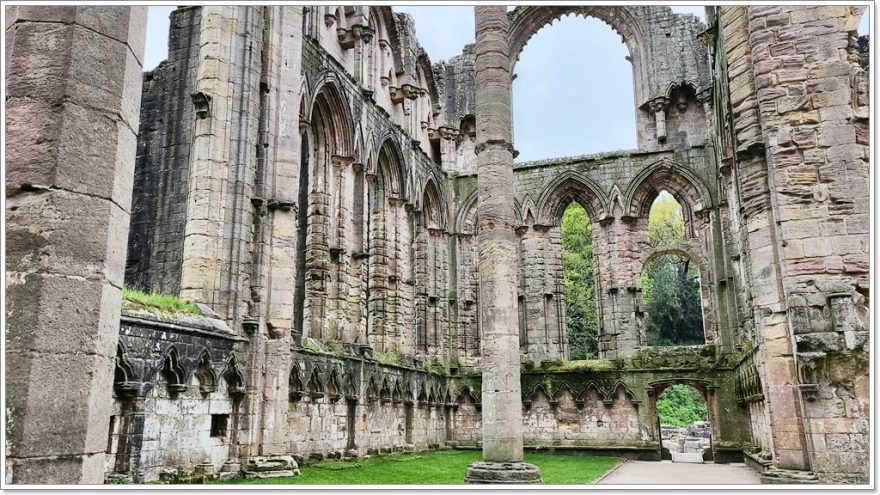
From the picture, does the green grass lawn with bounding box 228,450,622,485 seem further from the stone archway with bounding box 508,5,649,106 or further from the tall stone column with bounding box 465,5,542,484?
the stone archway with bounding box 508,5,649,106

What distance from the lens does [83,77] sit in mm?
3375

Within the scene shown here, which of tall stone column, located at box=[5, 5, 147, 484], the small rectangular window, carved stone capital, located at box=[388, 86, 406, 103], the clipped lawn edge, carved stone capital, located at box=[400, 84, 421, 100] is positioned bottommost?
the clipped lawn edge

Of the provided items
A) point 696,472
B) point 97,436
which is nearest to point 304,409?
point 696,472

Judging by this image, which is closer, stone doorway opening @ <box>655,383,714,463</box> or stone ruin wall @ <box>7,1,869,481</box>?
stone ruin wall @ <box>7,1,869,481</box>

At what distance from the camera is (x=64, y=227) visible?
126 inches

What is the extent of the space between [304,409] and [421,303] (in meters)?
7.09

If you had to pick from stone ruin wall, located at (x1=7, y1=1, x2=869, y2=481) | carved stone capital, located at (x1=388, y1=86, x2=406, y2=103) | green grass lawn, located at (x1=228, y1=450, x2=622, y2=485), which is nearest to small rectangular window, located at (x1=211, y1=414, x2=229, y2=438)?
stone ruin wall, located at (x1=7, y1=1, x2=869, y2=481)

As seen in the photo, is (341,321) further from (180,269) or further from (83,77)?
(83,77)

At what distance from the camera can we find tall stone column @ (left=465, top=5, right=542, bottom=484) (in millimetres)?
8664

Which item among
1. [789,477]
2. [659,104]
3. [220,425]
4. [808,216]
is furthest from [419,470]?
[659,104]

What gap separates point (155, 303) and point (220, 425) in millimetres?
2184

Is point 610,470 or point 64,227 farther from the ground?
point 64,227

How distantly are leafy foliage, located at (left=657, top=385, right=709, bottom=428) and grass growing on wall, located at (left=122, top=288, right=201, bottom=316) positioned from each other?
2459 cm

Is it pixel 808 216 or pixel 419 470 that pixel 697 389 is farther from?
pixel 808 216
